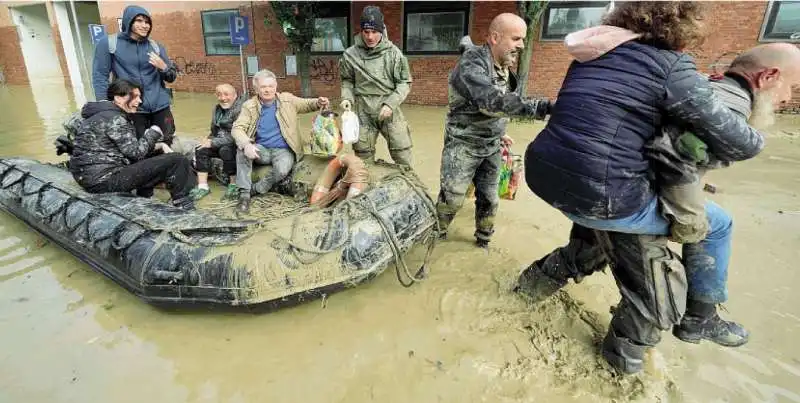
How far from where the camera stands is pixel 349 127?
3715 millimetres

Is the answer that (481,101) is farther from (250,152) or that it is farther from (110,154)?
(110,154)

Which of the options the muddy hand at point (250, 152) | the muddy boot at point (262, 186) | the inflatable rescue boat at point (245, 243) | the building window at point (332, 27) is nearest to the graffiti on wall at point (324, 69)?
the building window at point (332, 27)

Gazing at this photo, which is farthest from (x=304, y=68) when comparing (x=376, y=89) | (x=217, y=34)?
(x=376, y=89)

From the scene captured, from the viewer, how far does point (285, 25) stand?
1016cm

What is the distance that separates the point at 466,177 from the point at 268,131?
2.09 m

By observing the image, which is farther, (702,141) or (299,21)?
(299,21)

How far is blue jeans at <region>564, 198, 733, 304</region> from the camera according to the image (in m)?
1.92

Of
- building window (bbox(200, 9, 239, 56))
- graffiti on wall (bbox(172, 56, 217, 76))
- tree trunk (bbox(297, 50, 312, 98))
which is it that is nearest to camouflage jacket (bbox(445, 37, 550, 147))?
tree trunk (bbox(297, 50, 312, 98))

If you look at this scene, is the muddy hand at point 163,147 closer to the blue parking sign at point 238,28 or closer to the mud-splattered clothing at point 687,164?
the mud-splattered clothing at point 687,164

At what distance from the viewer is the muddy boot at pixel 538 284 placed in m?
2.63

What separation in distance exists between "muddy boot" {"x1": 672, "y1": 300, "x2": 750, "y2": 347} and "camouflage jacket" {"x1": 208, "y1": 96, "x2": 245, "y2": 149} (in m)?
4.27

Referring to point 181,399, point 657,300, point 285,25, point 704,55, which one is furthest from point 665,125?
point 285,25

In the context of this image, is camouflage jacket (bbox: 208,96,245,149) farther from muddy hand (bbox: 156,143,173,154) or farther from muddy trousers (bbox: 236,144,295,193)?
muddy trousers (bbox: 236,144,295,193)

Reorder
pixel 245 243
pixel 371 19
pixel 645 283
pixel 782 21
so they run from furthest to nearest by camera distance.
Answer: pixel 782 21
pixel 371 19
pixel 245 243
pixel 645 283
